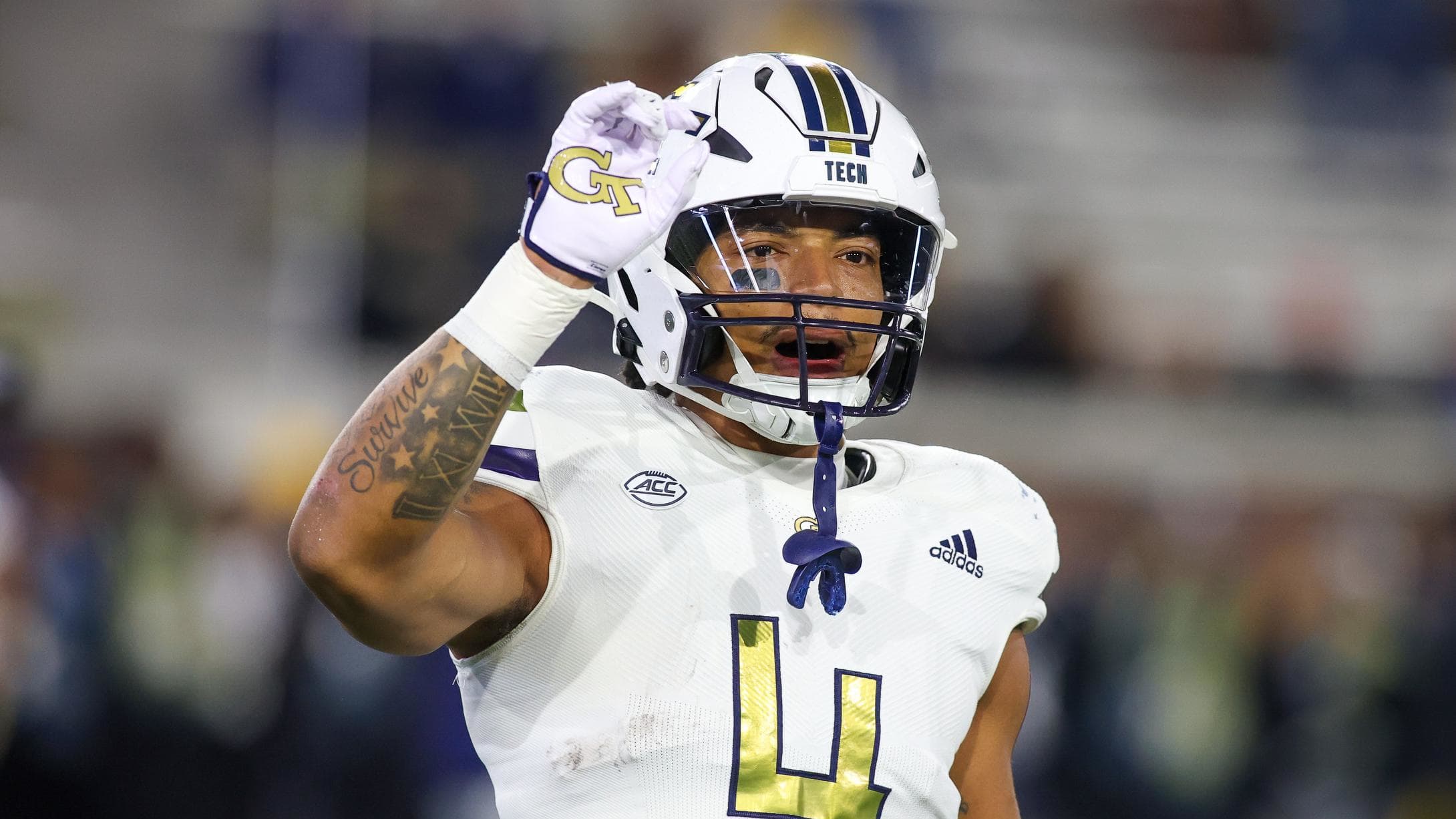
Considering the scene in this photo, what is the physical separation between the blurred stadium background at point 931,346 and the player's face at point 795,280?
9.17ft

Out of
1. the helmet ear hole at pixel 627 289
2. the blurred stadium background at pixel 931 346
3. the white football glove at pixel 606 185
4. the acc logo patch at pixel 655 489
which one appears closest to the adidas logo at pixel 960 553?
the acc logo patch at pixel 655 489

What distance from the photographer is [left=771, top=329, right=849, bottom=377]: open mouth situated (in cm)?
194

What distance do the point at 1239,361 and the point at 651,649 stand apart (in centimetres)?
642

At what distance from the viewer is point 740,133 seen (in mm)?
2016

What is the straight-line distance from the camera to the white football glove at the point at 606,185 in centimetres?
158

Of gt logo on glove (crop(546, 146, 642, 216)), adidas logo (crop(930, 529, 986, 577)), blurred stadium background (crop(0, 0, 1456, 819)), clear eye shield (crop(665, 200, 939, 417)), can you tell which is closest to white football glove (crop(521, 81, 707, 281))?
gt logo on glove (crop(546, 146, 642, 216))

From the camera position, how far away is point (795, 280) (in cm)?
196

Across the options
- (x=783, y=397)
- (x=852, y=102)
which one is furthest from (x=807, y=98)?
(x=783, y=397)

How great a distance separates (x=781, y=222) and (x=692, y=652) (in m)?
0.54

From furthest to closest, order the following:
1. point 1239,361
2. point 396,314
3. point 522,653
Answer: point 1239,361 < point 396,314 < point 522,653

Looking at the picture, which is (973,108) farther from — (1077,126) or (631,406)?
(631,406)

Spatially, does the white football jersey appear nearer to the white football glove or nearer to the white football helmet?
the white football helmet

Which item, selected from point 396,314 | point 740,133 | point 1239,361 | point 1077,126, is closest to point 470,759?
point 396,314

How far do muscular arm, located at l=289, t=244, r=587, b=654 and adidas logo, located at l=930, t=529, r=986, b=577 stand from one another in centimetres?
65
